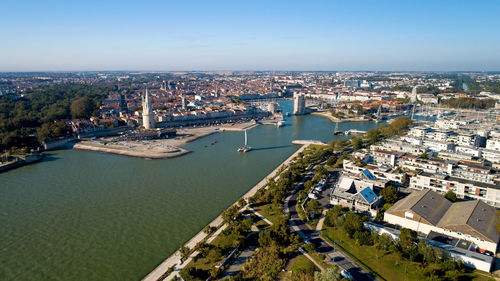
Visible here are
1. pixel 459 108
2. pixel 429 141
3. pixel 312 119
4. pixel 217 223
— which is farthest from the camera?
pixel 459 108

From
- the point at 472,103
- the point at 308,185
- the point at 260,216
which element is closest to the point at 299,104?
the point at 472,103

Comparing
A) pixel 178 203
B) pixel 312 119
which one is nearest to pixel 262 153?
pixel 178 203

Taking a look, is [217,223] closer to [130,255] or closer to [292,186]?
[130,255]

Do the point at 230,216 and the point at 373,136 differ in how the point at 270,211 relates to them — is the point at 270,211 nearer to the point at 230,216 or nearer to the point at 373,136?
the point at 230,216

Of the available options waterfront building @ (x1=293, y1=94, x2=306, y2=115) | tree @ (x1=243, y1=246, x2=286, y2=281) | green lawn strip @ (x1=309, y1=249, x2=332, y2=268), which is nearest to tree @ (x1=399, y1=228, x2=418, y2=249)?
green lawn strip @ (x1=309, y1=249, x2=332, y2=268)

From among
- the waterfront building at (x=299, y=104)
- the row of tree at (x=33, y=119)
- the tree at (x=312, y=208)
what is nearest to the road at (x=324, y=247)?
the tree at (x=312, y=208)
